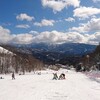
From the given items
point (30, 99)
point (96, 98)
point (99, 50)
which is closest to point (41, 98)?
point (30, 99)

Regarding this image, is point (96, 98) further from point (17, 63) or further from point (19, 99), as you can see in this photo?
point (17, 63)

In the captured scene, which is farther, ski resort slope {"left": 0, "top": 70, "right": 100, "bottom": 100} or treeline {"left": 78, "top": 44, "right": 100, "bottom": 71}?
treeline {"left": 78, "top": 44, "right": 100, "bottom": 71}

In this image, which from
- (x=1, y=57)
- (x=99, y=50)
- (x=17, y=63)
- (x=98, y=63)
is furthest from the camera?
(x=1, y=57)

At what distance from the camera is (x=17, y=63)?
16262 centimetres

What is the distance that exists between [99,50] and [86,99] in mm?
128353

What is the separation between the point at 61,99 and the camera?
919 inches

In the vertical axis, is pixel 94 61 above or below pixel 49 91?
above

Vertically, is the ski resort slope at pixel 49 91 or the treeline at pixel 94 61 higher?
the treeline at pixel 94 61

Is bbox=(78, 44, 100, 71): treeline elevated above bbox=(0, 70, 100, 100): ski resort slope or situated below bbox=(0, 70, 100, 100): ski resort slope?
above

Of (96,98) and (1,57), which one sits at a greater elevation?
(1,57)

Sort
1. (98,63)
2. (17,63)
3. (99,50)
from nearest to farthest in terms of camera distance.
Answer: (98,63) → (99,50) → (17,63)

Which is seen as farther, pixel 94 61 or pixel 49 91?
pixel 94 61

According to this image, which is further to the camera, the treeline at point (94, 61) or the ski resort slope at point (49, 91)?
the treeline at point (94, 61)

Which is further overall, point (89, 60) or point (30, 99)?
point (89, 60)
